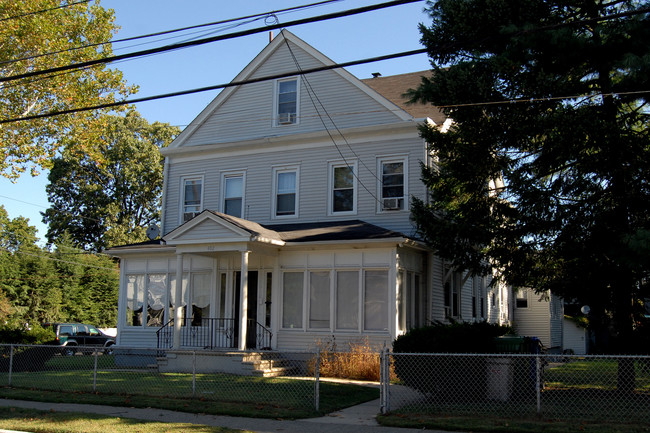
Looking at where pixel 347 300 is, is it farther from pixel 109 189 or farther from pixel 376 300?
pixel 109 189

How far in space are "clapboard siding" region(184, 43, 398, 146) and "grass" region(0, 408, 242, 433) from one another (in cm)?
1243

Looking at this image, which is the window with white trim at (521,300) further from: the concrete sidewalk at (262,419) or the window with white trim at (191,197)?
the concrete sidewalk at (262,419)

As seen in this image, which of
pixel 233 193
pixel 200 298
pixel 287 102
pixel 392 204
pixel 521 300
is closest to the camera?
pixel 392 204

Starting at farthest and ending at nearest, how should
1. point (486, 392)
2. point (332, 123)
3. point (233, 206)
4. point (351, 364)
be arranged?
point (233, 206) < point (332, 123) < point (351, 364) < point (486, 392)

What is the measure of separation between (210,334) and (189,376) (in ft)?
11.7

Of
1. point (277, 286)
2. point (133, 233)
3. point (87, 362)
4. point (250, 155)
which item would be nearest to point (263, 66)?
point (250, 155)

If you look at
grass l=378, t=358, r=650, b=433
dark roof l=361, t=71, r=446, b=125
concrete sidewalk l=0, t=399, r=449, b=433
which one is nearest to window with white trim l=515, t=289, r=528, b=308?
dark roof l=361, t=71, r=446, b=125

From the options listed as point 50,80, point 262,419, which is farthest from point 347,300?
point 50,80

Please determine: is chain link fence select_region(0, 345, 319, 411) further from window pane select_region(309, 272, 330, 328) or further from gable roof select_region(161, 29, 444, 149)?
gable roof select_region(161, 29, 444, 149)

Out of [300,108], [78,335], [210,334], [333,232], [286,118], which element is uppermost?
[300,108]

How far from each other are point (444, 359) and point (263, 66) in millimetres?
14113

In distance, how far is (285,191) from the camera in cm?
2095

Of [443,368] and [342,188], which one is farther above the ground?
[342,188]

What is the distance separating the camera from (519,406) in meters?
10.6
